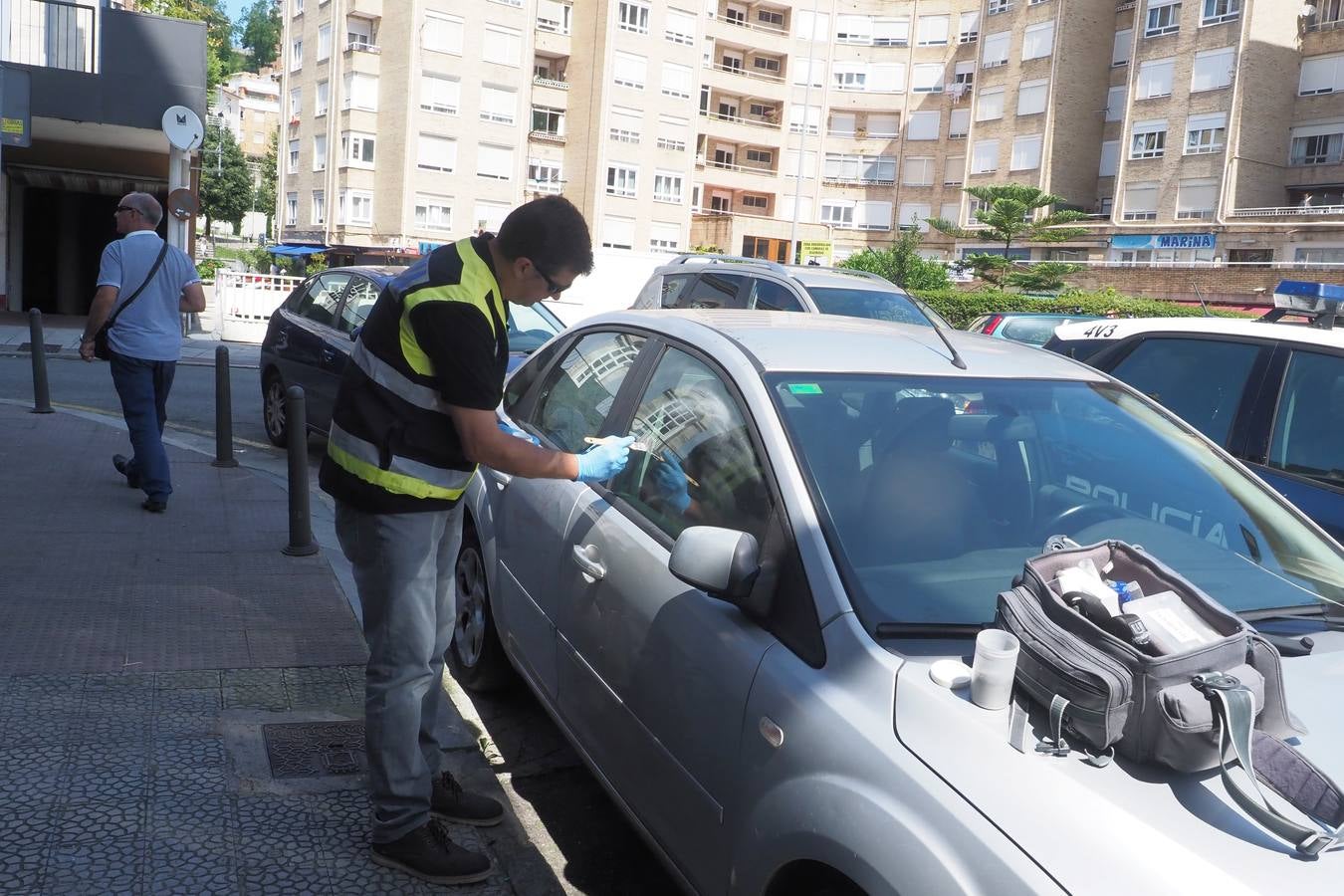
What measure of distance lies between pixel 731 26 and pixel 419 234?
22.9m

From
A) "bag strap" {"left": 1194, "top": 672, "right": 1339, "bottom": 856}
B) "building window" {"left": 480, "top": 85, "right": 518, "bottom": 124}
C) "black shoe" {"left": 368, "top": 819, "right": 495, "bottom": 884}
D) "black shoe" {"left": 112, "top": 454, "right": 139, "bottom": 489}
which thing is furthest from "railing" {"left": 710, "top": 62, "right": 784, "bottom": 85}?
"bag strap" {"left": 1194, "top": 672, "right": 1339, "bottom": 856}

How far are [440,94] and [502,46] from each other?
13.0 ft

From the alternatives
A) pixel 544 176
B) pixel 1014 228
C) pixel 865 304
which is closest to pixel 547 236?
pixel 865 304

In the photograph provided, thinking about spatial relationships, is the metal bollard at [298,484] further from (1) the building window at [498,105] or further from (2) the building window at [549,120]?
(2) the building window at [549,120]

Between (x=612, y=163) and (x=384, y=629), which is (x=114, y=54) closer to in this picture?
(x=384, y=629)

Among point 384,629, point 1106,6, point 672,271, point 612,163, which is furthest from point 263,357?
point 1106,6

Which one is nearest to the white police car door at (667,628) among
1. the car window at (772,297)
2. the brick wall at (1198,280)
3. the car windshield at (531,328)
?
the car windshield at (531,328)

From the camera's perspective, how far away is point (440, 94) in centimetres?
5147

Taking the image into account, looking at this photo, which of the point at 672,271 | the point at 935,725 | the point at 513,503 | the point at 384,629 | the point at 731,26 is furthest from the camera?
the point at 731,26

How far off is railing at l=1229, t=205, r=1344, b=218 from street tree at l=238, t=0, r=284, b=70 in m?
113

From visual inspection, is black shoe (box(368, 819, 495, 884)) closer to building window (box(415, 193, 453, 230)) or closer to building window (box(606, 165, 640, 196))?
building window (box(415, 193, 453, 230))

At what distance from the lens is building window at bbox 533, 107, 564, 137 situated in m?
56.9

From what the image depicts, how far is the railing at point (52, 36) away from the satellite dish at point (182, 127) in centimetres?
350

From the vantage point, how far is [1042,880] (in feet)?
5.92
